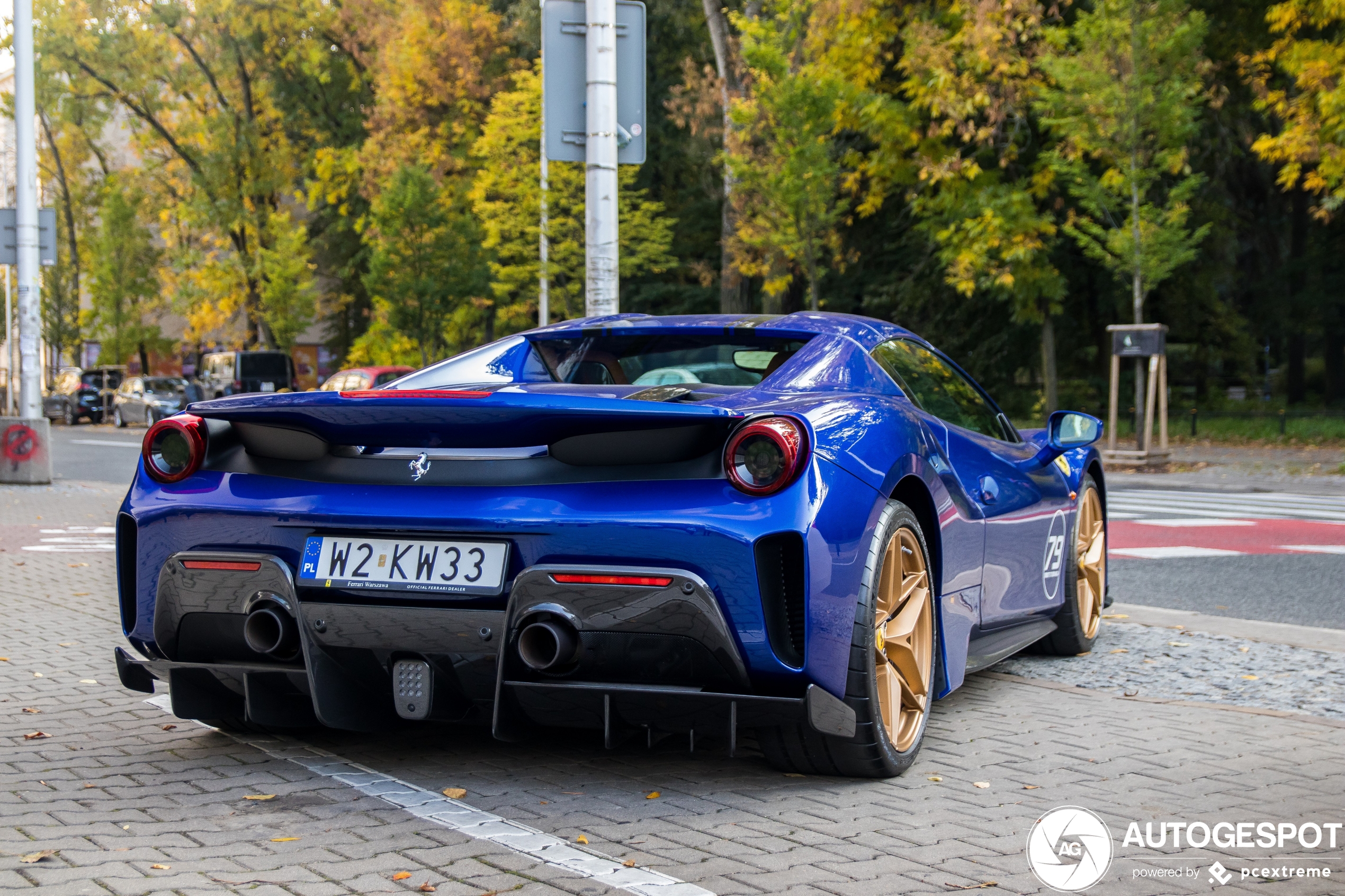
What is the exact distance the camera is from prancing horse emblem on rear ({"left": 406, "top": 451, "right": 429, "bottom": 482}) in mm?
3686

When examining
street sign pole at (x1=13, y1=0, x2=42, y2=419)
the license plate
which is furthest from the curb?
street sign pole at (x1=13, y1=0, x2=42, y2=419)

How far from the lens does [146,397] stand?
43750 millimetres

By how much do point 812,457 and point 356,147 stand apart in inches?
1716

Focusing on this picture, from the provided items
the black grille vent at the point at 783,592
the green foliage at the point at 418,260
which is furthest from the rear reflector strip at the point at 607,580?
the green foliage at the point at 418,260

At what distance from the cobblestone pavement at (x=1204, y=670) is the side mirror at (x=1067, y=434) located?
35.0 inches

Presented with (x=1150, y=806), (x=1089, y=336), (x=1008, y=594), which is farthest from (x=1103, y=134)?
(x=1150, y=806)

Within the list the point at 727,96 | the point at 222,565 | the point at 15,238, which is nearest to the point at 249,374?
the point at 727,96

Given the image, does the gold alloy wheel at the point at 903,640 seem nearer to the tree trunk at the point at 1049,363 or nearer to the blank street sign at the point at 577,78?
the blank street sign at the point at 577,78

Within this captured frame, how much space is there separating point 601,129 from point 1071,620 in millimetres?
4879

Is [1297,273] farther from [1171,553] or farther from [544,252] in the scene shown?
[1171,553]

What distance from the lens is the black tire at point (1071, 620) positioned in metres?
5.92

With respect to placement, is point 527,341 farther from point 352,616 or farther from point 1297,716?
point 1297,716

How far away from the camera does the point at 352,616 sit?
11.9 feet

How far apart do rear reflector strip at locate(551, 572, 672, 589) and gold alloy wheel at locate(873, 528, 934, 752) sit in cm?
70
